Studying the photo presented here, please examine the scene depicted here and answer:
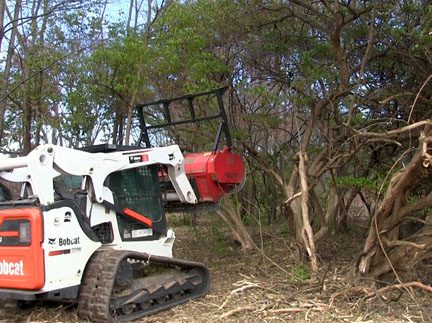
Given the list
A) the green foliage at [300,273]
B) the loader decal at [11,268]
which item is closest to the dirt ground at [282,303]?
the green foliage at [300,273]

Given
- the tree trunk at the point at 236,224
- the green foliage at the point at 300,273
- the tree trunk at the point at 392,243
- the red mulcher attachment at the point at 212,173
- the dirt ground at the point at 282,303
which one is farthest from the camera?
the tree trunk at the point at 236,224

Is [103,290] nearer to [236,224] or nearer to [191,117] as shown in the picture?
[191,117]

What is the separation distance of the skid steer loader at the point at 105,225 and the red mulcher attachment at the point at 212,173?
0.01 metres

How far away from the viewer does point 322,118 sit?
9.62m

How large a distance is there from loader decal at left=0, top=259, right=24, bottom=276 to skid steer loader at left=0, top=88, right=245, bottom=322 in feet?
0.04

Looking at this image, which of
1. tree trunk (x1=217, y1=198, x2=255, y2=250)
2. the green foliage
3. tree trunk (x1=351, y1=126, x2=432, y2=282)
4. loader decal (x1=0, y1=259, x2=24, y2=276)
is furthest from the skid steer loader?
tree trunk (x1=217, y1=198, x2=255, y2=250)

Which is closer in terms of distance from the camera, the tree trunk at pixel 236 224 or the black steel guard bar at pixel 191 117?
the black steel guard bar at pixel 191 117

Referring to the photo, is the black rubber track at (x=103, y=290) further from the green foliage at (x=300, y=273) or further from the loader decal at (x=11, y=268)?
the green foliage at (x=300, y=273)

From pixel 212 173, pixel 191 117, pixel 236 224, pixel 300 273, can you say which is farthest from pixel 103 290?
pixel 236 224

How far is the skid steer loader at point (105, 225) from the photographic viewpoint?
5.50 m

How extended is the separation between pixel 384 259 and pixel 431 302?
941 mm

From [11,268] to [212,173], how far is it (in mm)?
3015

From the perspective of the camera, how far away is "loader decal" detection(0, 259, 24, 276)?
5.48 m

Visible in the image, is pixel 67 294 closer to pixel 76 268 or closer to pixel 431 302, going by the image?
pixel 76 268
